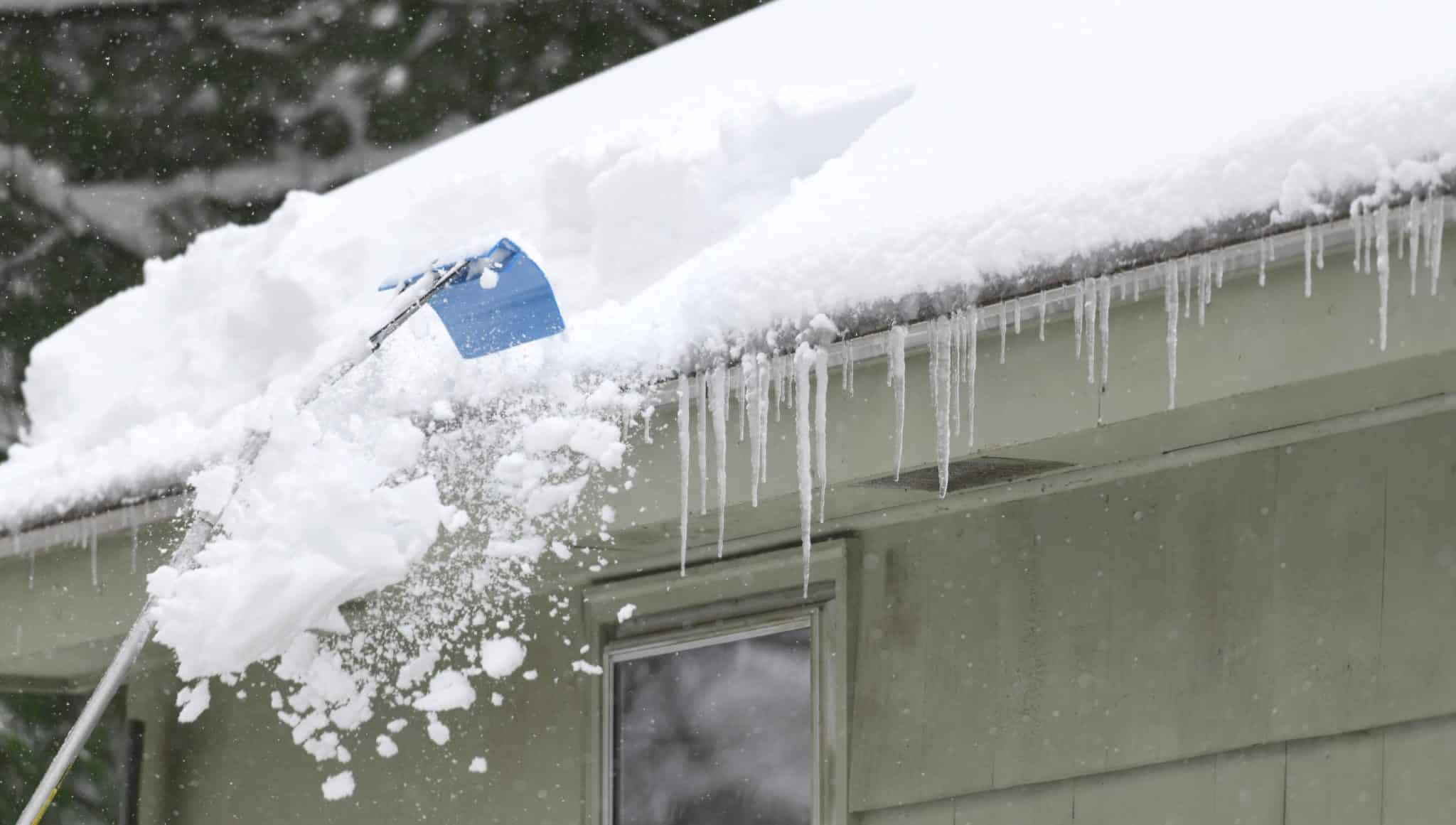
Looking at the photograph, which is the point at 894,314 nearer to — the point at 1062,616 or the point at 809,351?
the point at 809,351

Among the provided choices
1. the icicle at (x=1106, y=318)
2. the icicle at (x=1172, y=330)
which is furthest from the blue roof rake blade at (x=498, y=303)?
the icicle at (x=1172, y=330)

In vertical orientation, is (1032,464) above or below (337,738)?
above

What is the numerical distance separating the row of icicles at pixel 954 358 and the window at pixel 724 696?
458 mm

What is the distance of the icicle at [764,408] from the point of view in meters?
3.30

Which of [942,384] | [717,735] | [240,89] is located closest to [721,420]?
[942,384]

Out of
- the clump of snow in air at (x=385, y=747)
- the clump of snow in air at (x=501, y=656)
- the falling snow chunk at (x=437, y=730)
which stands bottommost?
the clump of snow in air at (x=385, y=747)

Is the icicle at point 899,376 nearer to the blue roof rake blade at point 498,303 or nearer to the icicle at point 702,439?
the icicle at point 702,439

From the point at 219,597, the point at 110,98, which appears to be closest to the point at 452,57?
the point at 110,98

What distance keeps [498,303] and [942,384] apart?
0.96 meters

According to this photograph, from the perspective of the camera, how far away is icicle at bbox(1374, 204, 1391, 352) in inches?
104

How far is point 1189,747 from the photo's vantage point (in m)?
3.48

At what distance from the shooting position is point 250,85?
16.4 metres

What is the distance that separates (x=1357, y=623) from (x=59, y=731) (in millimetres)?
10966

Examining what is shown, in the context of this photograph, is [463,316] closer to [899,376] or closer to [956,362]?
[899,376]
